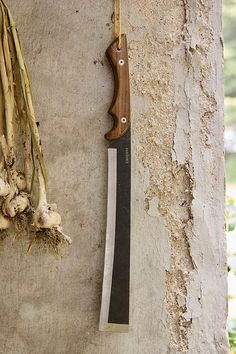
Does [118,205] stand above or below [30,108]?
below

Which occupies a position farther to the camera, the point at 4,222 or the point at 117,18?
the point at 117,18

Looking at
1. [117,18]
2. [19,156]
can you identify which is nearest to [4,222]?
[19,156]

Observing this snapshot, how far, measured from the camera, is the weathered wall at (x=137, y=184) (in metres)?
1.38

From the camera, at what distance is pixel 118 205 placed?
1.40 metres

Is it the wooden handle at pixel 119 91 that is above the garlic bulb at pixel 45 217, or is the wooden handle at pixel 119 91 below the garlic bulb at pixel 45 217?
above

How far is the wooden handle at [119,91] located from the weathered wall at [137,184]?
0.03 m

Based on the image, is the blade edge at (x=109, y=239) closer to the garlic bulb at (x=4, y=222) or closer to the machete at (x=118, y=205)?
the machete at (x=118, y=205)

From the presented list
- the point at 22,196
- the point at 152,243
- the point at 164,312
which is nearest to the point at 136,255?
the point at 152,243

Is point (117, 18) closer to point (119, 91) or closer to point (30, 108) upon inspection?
point (119, 91)

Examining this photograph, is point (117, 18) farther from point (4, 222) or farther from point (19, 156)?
point (4, 222)

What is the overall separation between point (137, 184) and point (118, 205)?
→ 8 cm

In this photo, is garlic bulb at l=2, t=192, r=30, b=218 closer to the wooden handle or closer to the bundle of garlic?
the bundle of garlic

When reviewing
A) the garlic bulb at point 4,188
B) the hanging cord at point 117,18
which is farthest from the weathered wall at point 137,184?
the garlic bulb at point 4,188

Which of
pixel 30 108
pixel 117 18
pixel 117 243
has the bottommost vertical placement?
pixel 117 243
